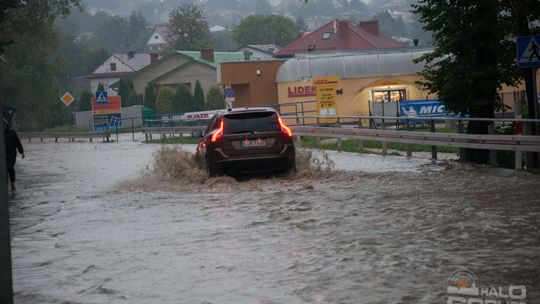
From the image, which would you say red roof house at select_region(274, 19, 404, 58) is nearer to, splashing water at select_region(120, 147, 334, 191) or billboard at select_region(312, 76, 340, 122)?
billboard at select_region(312, 76, 340, 122)

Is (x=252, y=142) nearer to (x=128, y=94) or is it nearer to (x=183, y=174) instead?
(x=183, y=174)

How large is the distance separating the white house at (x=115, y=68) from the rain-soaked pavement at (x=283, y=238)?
10902cm

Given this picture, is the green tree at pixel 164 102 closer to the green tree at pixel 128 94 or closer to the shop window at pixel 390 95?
the green tree at pixel 128 94

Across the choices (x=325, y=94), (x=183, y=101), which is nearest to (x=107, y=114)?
(x=183, y=101)

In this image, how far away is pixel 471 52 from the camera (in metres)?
21.6

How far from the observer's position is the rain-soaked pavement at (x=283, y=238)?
858 cm

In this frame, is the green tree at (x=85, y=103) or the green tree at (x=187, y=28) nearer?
the green tree at (x=85, y=103)

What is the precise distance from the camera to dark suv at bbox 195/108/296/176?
18547 mm

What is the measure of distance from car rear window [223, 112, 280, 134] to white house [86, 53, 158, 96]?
108m

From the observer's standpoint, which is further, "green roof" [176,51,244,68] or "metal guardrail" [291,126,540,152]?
"green roof" [176,51,244,68]

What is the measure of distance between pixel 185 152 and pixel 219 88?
2271 inches

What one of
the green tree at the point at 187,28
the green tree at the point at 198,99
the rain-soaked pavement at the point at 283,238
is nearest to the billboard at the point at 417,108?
the rain-soaked pavement at the point at 283,238

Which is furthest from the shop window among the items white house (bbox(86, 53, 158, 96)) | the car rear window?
white house (bbox(86, 53, 158, 96))
